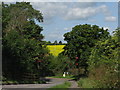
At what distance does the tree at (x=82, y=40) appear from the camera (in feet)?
129

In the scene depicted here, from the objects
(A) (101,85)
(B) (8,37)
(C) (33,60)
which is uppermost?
(B) (8,37)

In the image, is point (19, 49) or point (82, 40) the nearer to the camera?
point (19, 49)

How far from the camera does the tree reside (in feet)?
129

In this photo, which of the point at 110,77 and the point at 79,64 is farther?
the point at 79,64

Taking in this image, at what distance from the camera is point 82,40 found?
39.8 m

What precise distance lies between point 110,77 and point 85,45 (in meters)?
24.3

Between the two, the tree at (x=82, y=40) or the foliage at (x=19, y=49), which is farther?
the tree at (x=82, y=40)

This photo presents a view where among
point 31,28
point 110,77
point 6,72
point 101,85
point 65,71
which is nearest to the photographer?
point 110,77

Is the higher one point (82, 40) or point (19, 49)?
point (82, 40)

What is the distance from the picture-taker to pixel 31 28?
145 feet

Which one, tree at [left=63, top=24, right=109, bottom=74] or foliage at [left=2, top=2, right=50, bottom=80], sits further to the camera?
tree at [left=63, top=24, right=109, bottom=74]

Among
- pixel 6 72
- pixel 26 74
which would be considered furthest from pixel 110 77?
pixel 26 74

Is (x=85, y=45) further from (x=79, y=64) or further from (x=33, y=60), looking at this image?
(x=33, y=60)

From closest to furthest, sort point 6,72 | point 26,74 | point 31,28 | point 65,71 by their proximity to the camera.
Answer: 1. point 6,72
2. point 26,74
3. point 31,28
4. point 65,71
